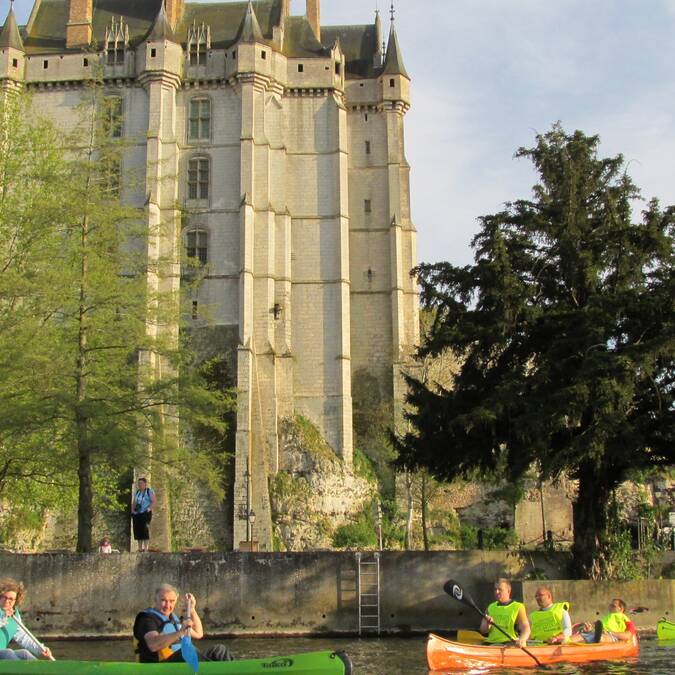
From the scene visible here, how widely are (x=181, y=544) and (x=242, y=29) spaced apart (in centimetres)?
2308

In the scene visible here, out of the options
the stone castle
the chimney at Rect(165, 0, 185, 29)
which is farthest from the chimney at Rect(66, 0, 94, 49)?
the chimney at Rect(165, 0, 185, 29)

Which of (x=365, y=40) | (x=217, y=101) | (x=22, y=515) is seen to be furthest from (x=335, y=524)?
(x=365, y=40)

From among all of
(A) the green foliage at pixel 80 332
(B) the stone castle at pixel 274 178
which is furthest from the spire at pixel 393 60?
(A) the green foliage at pixel 80 332

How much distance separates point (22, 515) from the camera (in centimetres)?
3975

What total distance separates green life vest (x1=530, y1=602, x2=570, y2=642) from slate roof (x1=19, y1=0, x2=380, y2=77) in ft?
123

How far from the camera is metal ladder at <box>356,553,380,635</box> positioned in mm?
21422

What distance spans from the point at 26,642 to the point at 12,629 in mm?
364

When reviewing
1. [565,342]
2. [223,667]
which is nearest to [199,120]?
[565,342]

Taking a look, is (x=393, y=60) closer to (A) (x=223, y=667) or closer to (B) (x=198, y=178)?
(B) (x=198, y=178)

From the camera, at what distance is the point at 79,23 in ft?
164

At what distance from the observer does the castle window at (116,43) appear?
160 feet

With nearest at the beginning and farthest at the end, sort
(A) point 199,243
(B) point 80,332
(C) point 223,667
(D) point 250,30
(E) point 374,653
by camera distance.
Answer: (C) point 223,667 → (E) point 374,653 → (B) point 80,332 → (A) point 199,243 → (D) point 250,30

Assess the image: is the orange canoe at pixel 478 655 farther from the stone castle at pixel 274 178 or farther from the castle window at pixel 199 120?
the castle window at pixel 199 120

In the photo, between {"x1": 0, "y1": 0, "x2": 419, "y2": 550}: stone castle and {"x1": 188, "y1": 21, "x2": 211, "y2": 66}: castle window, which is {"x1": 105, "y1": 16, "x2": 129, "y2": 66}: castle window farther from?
{"x1": 188, "y1": 21, "x2": 211, "y2": 66}: castle window
